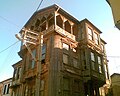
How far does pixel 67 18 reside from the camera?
2247 centimetres

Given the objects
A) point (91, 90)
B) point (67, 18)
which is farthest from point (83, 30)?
point (91, 90)

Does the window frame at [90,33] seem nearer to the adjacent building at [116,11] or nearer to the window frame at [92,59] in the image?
the window frame at [92,59]

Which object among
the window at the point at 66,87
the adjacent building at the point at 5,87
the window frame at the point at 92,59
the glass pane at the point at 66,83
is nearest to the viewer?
the window at the point at 66,87

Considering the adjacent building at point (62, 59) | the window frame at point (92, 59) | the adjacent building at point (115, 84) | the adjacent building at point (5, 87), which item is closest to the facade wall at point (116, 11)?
the adjacent building at point (62, 59)

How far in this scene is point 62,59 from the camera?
1848cm

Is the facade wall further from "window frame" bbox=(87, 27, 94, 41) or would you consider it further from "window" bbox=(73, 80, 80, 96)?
"window frame" bbox=(87, 27, 94, 41)

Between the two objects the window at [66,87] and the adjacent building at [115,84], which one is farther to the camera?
the adjacent building at [115,84]

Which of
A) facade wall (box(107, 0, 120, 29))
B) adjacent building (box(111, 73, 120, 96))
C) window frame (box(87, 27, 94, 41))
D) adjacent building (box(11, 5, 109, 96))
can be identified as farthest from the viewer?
adjacent building (box(111, 73, 120, 96))

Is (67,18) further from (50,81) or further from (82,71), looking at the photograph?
(50,81)

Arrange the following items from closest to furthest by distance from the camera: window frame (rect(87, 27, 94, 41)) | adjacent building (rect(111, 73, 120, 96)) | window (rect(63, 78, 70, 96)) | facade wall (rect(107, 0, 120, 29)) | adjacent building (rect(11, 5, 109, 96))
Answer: facade wall (rect(107, 0, 120, 29)) → window (rect(63, 78, 70, 96)) → adjacent building (rect(11, 5, 109, 96)) → window frame (rect(87, 27, 94, 41)) → adjacent building (rect(111, 73, 120, 96))

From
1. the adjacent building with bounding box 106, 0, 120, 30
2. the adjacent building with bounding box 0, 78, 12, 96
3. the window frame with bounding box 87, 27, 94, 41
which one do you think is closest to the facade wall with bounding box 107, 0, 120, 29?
the adjacent building with bounding box 106, 0, 120, 30

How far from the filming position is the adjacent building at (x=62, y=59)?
1728cm

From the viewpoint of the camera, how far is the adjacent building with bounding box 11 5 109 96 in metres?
17.3

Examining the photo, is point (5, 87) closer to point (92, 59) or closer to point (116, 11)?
point (92, 59)
